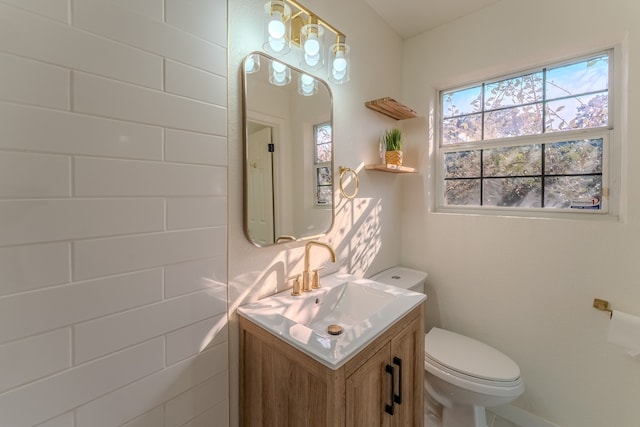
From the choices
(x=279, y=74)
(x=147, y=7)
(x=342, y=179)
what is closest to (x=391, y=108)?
(x=342, y=179)

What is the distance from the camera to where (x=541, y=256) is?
1.52 metres

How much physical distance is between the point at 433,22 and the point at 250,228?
1884 mm

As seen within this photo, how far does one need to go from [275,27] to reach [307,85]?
0.28 metres

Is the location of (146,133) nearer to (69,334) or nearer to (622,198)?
(69,334)

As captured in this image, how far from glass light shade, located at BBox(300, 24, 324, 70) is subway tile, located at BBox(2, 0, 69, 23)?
783 mm

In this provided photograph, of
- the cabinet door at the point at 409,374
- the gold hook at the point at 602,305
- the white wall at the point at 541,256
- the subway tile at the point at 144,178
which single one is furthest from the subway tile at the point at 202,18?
the gold hook at the point at 602,305

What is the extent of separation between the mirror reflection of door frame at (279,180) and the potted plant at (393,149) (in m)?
0.78

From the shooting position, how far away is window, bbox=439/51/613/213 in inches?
57.3

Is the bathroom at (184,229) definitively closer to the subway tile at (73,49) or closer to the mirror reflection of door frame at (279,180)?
the subway tile at (73,49)

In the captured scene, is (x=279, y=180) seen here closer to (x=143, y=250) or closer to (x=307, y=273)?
(x=307, y=273)

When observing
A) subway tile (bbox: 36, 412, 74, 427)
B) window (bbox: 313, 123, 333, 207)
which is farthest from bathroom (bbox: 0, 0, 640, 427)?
window (bbox: 313, 123, 333, 207)

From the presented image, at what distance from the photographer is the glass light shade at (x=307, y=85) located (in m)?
1.22

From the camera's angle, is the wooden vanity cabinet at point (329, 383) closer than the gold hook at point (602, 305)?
Yes

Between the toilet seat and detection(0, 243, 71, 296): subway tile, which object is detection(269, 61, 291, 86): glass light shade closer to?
detection(0, 243, 71, 296): subway tile
